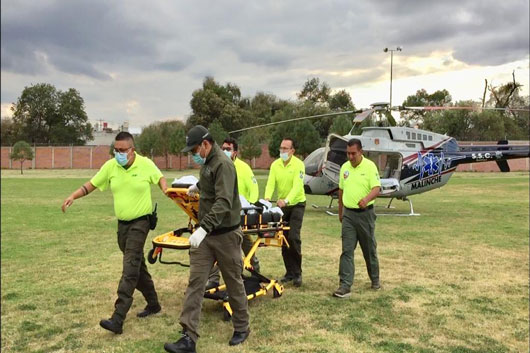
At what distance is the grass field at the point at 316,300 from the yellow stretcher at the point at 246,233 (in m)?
0.19

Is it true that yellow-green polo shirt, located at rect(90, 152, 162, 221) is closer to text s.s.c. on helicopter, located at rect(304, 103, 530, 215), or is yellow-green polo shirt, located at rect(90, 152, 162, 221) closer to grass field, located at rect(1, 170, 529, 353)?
grass field, located at rect(1, 170, 529, 353)

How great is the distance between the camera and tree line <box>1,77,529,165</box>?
44.9 metres

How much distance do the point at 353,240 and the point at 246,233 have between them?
1566 millimetres

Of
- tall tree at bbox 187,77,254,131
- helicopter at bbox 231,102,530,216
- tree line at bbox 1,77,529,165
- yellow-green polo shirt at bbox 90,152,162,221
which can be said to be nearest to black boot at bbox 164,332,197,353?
yellow-green polo shirt at bbox 90,152,162,221

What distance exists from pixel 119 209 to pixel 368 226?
3088 mm

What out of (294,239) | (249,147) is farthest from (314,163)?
(249,147)

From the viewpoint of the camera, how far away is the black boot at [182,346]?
3.90 metres

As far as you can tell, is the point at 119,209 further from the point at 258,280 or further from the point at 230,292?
the point at 258,280

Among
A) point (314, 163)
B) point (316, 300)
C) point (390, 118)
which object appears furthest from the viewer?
point (314, 163)

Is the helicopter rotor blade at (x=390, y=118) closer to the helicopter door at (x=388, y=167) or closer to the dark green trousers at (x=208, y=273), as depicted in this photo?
the helicopter door at (x=388, y=167)

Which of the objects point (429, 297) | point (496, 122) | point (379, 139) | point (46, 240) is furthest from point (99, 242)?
point (496, 122)

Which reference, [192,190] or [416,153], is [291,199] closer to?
[192,190]

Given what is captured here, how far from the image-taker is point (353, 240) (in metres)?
5.81

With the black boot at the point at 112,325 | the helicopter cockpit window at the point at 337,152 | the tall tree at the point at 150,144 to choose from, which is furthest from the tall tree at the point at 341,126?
the black boot at the point at 112,325
